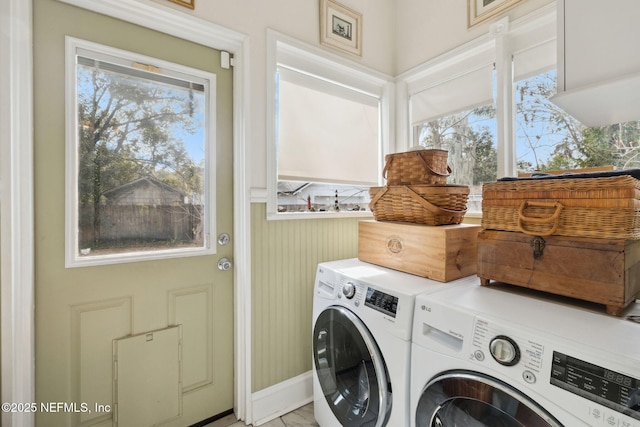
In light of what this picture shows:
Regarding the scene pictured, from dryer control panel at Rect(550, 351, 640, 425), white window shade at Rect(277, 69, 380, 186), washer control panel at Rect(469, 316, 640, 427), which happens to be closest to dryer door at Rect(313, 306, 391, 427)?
washer control panel at Rect(469, 316, 640, 427)

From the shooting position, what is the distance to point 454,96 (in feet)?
6.38

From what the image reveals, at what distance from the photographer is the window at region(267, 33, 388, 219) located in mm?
1774

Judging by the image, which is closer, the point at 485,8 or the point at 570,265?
the point at 570,265

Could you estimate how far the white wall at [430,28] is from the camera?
176 centimetres

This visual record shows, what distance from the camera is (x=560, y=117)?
1516 millimetres

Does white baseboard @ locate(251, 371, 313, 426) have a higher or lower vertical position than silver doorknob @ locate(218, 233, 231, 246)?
lower

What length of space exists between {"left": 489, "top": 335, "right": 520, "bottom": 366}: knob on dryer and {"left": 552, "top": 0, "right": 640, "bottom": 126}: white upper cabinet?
74 centimetres

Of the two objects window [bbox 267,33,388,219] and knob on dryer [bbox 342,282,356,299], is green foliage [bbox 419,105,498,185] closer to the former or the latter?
window [bbox 267,33,388,219]

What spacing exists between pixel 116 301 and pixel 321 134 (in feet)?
4.83

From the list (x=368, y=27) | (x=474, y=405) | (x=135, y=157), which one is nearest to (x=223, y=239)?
(x=135, y=157)

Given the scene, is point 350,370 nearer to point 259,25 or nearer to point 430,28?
point 259,25

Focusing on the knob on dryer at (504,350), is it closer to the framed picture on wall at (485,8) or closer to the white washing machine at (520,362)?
the white washing machine at (520,362)

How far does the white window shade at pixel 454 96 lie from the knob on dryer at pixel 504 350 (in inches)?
58.7

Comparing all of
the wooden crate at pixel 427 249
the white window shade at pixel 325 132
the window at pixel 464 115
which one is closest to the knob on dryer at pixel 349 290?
the wooden crate at pixel 427 249
